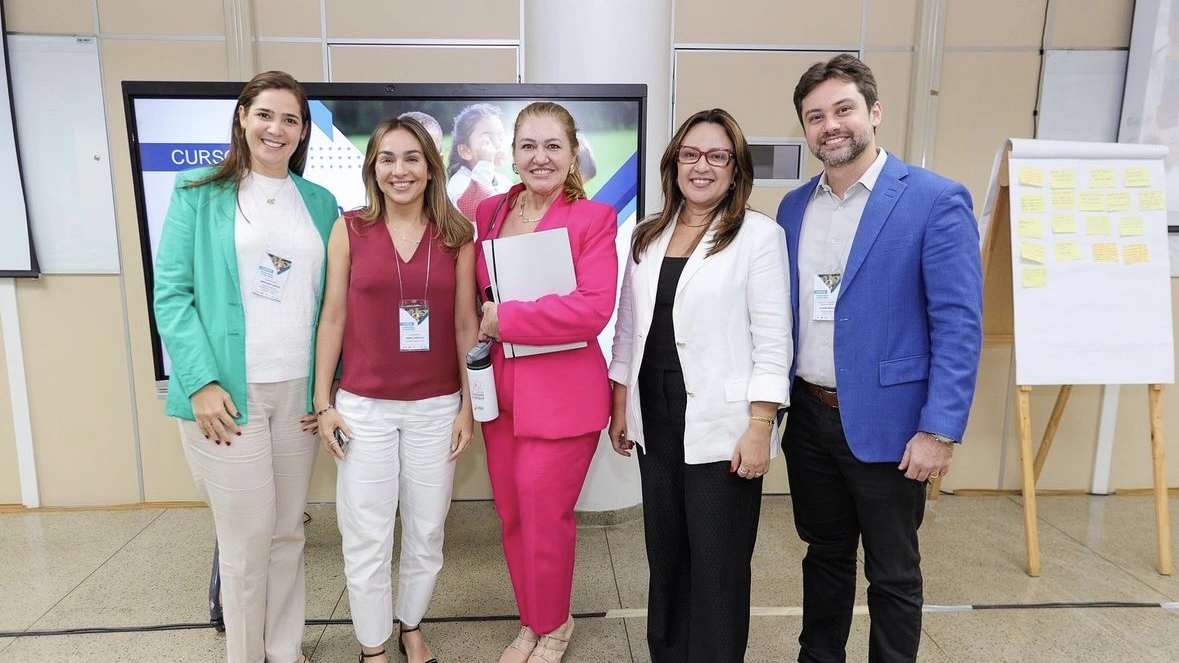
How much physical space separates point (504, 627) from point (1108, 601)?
2365 millimetres

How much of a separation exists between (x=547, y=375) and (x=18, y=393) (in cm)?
317

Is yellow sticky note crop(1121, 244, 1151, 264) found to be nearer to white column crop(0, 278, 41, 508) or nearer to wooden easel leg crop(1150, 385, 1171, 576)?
wooden easel leg crop(1150, 385, 1171, 576)

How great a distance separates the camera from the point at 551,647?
211cm

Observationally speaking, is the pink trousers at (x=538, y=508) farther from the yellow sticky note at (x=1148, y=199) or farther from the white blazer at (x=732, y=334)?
the yellow sticky note at (x=1148, y=199)

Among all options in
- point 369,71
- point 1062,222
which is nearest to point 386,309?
point 369,71

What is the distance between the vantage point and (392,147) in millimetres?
1819

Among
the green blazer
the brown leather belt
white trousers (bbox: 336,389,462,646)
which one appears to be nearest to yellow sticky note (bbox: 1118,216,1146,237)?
the brown leather belt

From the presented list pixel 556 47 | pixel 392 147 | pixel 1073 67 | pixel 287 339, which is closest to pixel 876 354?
pixel 392 147

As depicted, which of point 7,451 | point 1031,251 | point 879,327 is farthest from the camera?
point 7,451

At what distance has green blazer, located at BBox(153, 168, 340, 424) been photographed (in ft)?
5.74

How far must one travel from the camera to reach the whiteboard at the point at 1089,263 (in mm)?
2725

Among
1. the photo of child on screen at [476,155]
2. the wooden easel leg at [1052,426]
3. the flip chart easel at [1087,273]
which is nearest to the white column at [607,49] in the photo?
the photo of child on screen at [476,155]

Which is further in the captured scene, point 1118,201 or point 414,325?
point 1118,201

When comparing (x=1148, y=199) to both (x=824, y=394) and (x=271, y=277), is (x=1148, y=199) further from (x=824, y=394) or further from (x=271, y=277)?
→ (x=271, y=277)
